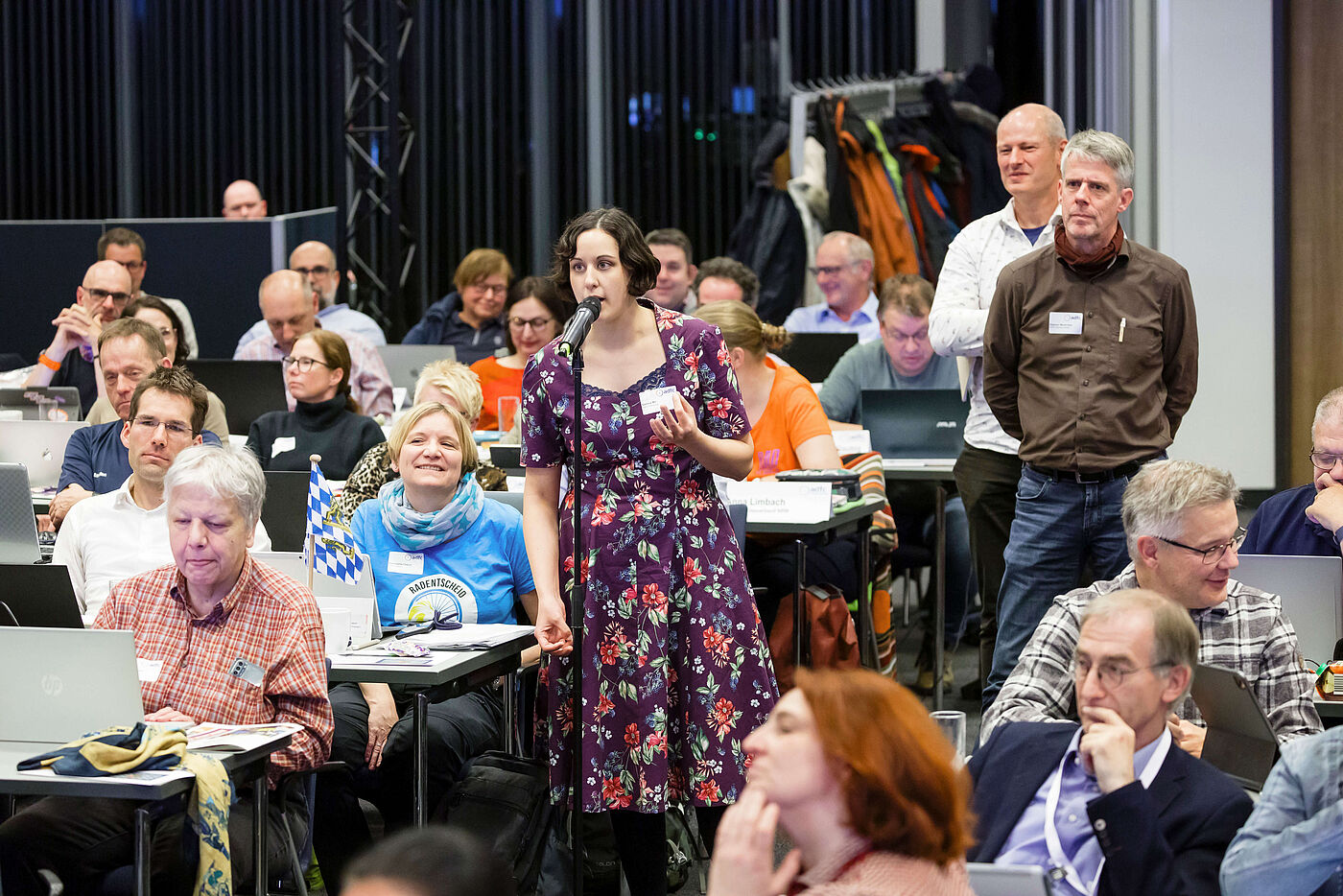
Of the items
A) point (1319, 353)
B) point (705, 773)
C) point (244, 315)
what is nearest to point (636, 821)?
point (705, 773)

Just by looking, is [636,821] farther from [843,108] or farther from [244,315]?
[244,315]

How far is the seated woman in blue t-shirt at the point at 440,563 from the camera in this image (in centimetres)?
352

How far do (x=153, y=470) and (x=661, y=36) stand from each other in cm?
803

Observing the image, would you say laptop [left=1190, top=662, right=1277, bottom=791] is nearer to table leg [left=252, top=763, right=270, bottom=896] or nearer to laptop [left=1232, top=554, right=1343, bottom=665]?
laptop [left=1232, top=554, right=1343, bottom=665]

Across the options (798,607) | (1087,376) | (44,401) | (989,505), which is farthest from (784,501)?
(44,401)

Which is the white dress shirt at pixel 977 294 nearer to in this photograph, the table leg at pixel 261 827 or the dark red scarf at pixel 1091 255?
the dark red scarf at pixel 1091 255

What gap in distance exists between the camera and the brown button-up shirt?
141 inches

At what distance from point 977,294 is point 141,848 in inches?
105

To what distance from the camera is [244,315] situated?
9180 mm

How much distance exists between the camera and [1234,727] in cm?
250

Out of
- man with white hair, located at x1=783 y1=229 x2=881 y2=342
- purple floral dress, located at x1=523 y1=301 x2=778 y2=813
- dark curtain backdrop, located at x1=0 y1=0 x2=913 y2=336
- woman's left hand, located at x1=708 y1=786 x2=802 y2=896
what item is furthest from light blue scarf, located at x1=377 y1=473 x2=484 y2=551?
dark curtain backdrop, located at x1=0 y1=0 x2=913 y2=336

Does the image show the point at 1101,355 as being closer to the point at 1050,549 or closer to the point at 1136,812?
the point at 1050,549

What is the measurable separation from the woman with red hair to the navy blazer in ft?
1.81

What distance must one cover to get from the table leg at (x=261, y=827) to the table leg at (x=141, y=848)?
0.79 feet
